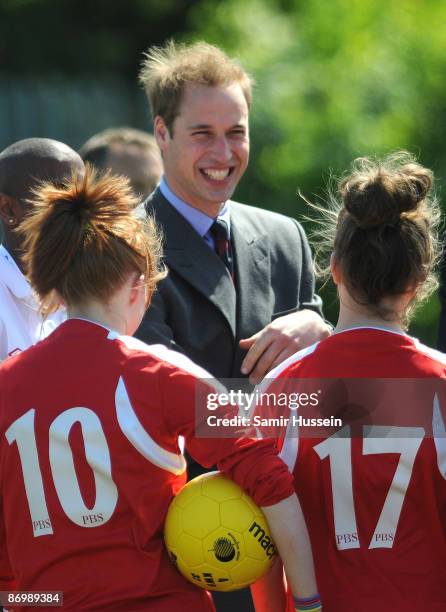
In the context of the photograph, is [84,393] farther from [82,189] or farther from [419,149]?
[419,149]

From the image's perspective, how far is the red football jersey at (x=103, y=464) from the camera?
2873 millimetres

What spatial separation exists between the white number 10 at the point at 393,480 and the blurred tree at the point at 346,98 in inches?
141

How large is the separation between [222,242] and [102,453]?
1527 millimetres

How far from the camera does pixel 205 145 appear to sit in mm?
4328

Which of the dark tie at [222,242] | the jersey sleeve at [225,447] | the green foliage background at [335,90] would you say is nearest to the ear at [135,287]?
the jersey sleeve at [225,447]

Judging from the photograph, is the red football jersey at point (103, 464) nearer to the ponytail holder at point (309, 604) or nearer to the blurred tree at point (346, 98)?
the ponytail holder at point (309, 604)

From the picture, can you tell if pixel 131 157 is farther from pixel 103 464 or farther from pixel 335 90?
pixel 103 464

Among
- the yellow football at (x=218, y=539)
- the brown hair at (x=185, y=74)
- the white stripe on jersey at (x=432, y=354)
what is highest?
the brown hair at (x=185, y=74)

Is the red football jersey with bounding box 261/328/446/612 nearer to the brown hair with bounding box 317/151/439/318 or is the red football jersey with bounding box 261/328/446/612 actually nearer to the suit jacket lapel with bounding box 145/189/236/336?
the brown hair with bounding box 317/151/439/318

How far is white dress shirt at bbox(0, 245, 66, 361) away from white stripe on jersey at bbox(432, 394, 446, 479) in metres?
1.34

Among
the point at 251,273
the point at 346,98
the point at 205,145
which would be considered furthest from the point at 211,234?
the point at 346,98

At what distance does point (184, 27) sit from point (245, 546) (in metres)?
12.1

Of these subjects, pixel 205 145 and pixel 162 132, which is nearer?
pixel 205 145

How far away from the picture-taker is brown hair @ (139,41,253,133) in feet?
14.1
